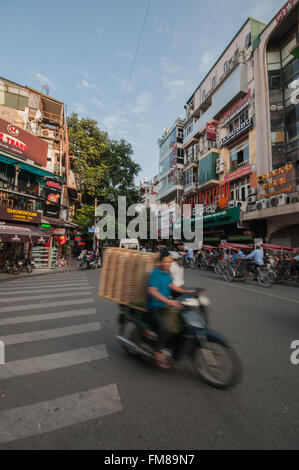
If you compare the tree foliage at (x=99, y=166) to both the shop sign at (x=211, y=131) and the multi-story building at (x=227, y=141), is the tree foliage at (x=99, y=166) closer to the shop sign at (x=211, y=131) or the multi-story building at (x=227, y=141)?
the multi-story building at (x=227, y=141)

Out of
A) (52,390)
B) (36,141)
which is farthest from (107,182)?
(52,390)

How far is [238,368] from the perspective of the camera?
240 cm

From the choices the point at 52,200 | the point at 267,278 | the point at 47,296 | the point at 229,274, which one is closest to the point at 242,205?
the point at 229,274

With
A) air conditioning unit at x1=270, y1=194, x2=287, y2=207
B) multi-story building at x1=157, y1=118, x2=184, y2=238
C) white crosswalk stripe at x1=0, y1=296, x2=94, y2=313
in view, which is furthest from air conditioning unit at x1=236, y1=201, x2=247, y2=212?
white crosswalk stripe at x1=0, y1=296, x2=94, y2=313

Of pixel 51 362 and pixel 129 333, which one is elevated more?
pixel 129 333

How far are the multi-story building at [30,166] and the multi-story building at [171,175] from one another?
16304 mm

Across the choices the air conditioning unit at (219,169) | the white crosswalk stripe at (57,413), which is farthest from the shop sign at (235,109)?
the white crosswalk stripe at (57,413)

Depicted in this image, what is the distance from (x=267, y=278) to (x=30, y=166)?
57.9 ft

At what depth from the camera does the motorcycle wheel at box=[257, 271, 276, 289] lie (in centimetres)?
975

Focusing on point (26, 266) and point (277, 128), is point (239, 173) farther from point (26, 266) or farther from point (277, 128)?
point (26, 266)

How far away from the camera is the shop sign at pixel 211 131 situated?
25.6 metres

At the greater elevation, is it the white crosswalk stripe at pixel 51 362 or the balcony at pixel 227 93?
the balcony at pixel 227 93

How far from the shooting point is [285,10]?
1695cm
